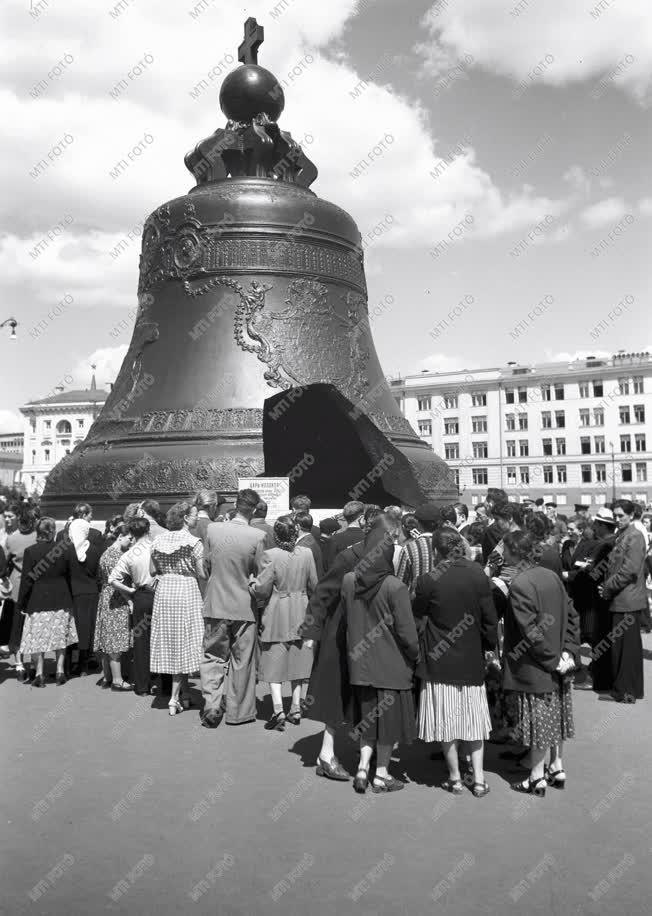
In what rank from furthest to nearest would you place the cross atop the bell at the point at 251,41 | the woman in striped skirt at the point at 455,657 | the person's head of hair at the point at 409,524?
the cross atop the bell at the point at 251,41 → the person's head of hair at the point at 409,524 → the woman in striped skirt at the point at 455,657

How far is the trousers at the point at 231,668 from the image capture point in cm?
623

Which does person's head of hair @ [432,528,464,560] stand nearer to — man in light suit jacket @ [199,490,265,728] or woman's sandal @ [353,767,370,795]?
woman's sandal @ [353,767,370,795]

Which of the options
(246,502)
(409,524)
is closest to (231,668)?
(246,502)

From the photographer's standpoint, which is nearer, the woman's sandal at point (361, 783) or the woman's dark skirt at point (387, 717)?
the woman's sandal at point (361, 783)

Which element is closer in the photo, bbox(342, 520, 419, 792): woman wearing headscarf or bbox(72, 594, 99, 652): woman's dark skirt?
bbox(342, 520, 419, 792): woman wearing headscarf

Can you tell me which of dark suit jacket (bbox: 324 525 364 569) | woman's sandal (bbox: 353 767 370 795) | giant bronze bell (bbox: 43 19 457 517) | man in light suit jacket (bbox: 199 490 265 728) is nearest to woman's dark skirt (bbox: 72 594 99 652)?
giant bronze bell (bbox: 43 19 457 517)

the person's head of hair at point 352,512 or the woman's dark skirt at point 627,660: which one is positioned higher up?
the person's head of hair at point 352,512

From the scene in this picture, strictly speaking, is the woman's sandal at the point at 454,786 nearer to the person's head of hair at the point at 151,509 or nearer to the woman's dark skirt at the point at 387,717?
the woman's dark skirt at the point at 387,717

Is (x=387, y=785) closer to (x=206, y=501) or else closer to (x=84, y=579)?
(x=206, y=501)

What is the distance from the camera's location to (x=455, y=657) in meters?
4.77

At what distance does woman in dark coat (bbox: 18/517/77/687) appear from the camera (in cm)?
757

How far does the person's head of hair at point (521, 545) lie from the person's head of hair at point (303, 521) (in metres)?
2.62

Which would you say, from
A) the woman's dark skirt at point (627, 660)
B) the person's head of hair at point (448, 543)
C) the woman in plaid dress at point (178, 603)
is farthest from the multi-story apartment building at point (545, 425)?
the person's head of hair at point (448, 543)

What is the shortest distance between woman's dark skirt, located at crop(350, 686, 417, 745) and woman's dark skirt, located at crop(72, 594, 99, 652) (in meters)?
4.11
